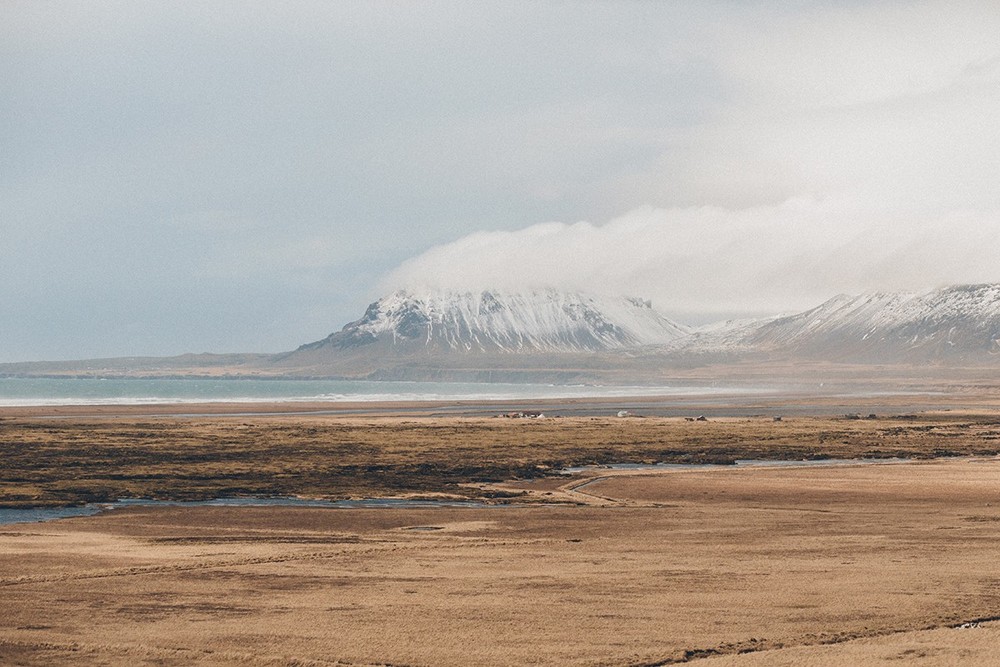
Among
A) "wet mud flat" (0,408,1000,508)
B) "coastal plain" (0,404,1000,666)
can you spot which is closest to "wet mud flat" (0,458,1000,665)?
"coastal plain" (0,404,1000,666)

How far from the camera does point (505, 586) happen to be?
973 inches

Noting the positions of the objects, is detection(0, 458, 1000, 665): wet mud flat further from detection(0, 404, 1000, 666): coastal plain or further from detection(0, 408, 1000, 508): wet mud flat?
detection(0, 408, 1000, 508): wet mud flat

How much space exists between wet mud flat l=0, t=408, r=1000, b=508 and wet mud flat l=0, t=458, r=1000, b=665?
766 cm

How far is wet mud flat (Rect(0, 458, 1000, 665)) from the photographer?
19.7m

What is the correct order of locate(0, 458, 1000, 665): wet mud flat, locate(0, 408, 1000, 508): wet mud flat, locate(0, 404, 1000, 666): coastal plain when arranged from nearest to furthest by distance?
locate(0, 458, 1000, 665): wet mud flat
locate(0, 404, 1000, 666): coastal plain
locate(0, 408, 1000, 508): wet mud flat

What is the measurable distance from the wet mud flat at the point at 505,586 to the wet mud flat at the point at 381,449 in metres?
7.66

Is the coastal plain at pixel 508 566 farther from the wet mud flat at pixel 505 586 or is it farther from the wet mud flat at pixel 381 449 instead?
the wet mud flat at pixel 381 449

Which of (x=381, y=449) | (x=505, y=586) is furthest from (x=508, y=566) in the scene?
(x=381, y=449)

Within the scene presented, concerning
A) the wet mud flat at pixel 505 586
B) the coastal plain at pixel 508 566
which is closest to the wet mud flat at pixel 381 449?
the coastal plain at pixel 508 566

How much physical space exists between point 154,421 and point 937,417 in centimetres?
7238

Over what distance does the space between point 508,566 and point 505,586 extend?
2487mm

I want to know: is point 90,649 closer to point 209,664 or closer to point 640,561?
point 209,664

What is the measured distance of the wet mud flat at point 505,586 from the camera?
1970cm

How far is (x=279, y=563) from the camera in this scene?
27812 mm
